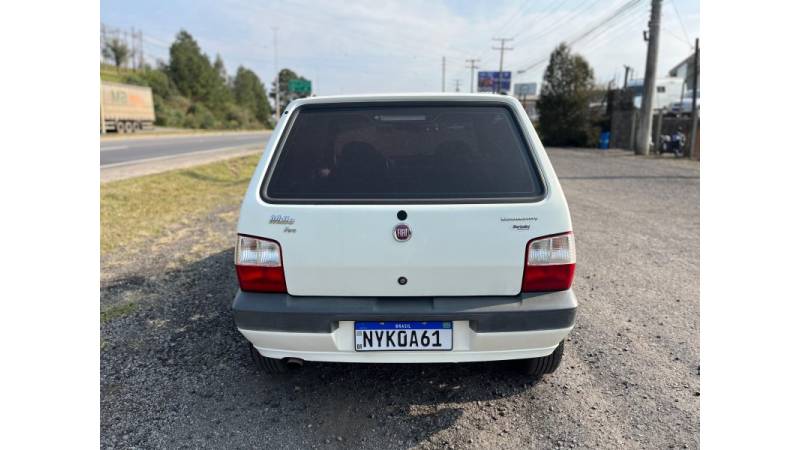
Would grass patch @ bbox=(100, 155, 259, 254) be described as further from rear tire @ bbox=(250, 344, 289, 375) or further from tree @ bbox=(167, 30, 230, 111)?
tree @ bbox=(167, 30, 230, 111)

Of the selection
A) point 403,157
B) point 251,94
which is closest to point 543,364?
point 403,157

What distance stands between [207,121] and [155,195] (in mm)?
52453

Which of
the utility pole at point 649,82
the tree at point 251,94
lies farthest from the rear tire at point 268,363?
the tree at point 251,94

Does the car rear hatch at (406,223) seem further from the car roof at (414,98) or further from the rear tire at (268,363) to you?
the rear tire at (268,363)

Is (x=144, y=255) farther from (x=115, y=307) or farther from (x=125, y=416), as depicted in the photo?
(x=125, y=416)

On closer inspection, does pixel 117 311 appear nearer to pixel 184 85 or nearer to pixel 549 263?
pixel 549 263

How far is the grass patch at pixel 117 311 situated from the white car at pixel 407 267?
6.93 ft

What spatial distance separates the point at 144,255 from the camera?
18.2 ft

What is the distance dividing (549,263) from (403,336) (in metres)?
0.82

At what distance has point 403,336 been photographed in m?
2.38

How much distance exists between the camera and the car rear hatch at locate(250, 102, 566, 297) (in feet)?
7.68

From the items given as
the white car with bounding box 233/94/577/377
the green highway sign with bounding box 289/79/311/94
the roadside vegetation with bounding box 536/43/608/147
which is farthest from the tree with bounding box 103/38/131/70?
the white car with bounding box 233/94/577/377

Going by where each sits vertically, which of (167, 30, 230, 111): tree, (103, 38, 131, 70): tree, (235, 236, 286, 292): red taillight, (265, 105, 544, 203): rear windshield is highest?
(103, 38, 131, 70): tree

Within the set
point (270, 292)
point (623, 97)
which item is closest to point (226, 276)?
point (270, 292)
